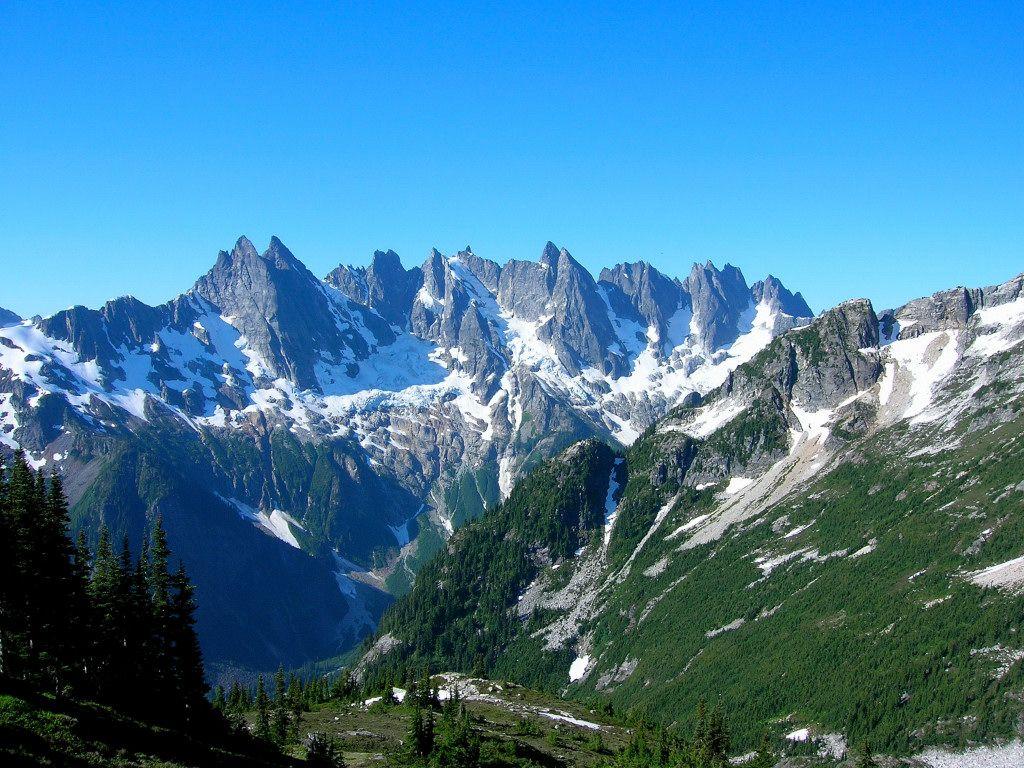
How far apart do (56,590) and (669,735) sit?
81.9m

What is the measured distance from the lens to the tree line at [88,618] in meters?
62.8

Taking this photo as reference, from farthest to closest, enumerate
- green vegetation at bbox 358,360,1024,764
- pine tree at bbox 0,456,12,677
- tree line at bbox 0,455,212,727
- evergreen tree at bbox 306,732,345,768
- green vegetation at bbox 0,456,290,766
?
1. green vegetation at bbox 358,360,1024,764
2. evergreen tree at bbox 306,732,345,768
3. tree line at bbox 0,455,212,727
4. pine tree at bbox 0,456,12,677
5. green vegetation at bbox 0,456,290,766

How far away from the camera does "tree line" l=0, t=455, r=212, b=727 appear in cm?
6281

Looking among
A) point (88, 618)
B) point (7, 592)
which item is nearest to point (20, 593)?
point (7, 592)

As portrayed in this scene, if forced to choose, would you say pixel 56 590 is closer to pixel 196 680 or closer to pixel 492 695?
pixel 196 680

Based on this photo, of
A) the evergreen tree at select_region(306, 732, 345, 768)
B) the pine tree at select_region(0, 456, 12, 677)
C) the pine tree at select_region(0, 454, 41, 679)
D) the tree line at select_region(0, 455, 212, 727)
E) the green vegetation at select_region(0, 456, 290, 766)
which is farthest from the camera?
the evergreen tree at select_region(306, 732, 345, 768)

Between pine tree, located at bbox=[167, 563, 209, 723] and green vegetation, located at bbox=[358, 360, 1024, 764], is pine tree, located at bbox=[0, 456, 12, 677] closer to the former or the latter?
pine tree, located at bbox=[167, 563, 209, 723]

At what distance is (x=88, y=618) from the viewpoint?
2660 inches

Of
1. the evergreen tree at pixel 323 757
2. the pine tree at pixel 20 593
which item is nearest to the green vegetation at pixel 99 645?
the pine tree at pixel 20 593

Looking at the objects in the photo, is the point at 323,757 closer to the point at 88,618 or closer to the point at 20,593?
the point at 88,618

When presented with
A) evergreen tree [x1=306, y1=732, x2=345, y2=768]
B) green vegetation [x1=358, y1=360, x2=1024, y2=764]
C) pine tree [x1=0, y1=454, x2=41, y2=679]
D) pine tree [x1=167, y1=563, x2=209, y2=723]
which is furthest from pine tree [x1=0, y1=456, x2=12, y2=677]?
green vegetation [x1=358, y1=360, x2=1024, y2=764]

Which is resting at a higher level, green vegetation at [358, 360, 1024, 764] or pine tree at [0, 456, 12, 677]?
pine tree at [0, 456, 12, 677]

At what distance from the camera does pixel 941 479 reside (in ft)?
627

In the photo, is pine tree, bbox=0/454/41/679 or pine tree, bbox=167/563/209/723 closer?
pine tree, bbox=0/454/41/679
